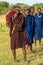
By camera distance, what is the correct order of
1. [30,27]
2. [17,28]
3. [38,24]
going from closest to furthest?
1. [17,28]
2. [30,27]
3. [38,24]

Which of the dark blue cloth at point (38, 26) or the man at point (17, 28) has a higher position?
the man at point (17, 28)

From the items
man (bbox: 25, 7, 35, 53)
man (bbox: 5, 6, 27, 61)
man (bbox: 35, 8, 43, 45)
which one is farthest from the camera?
man (bbox: 35, 8, 43, 45)

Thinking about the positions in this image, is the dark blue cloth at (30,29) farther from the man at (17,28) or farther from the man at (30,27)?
the man at (17,28)

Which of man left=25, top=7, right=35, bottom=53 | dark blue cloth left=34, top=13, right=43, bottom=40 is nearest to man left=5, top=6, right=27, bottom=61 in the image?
man left=25, top=7, right=35, bottom=53

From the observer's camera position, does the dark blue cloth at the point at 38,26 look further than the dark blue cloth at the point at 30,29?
Yes

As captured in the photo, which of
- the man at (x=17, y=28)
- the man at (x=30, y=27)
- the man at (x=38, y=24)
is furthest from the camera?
the man at (x=38, y=24)

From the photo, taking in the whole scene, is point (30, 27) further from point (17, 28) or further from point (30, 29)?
point (17, 28)

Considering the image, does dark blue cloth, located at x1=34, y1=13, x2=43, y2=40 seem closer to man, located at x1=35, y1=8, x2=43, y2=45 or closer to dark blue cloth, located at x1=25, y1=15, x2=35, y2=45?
man, located at x1=35, y1=8, x2=43, y2=45

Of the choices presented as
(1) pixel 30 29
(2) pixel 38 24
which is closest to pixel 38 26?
(2) pixel 38 24

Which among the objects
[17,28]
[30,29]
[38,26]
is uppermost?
[17,28]

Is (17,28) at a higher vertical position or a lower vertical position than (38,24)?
higher

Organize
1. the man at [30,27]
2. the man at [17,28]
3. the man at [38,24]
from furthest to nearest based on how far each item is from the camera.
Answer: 1. the man at [38,24]
2. the man at [30,27]
3. the man at [17,28]

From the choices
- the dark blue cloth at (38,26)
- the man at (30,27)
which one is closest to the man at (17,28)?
the man at (30,27)

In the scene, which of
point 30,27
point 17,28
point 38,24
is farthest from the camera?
point 38,24
